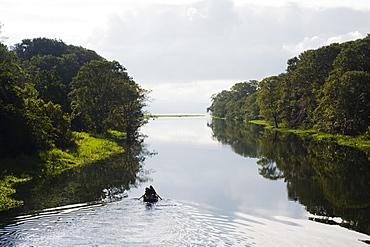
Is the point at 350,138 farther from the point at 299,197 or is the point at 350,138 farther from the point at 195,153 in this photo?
the point at 299,197

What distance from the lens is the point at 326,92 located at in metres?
54.7

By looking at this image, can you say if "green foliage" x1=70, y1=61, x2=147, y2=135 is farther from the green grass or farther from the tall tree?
the tall tree

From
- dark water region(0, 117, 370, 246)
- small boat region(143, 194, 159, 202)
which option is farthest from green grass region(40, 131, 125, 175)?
small boat region(143, 194, 159, 202)

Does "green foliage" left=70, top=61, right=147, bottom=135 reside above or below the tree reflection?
above

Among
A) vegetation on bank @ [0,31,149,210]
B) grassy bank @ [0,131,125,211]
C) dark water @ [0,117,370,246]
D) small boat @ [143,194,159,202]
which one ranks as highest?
vegetation on bank @ [0,31,149,210]

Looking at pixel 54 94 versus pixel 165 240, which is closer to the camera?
pixel 165 240

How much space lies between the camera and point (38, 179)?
2484cm

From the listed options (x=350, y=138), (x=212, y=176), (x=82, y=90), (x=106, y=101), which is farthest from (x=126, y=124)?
(x=350, y=138)

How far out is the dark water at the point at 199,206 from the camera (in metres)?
13.6

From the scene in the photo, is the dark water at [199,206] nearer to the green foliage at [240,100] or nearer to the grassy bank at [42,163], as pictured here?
the grassy bank at [42,163]

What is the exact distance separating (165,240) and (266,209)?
748 cm

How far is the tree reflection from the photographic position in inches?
756

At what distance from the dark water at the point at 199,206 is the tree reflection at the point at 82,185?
0.06 metres

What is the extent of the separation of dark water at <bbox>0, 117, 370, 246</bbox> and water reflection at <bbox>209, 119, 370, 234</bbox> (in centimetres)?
7
